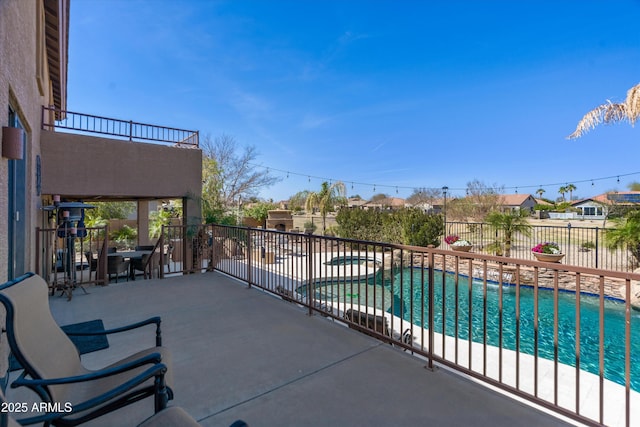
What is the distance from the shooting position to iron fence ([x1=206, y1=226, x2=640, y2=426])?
200cm

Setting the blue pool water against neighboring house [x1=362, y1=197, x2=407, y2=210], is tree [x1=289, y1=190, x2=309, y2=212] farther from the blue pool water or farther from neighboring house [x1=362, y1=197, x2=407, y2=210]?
the blue pool water

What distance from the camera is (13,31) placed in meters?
2.69

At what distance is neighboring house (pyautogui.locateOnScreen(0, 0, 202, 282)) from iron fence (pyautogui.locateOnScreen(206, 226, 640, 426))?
209 cm

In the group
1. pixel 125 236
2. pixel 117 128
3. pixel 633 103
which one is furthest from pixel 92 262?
pixel 633 103

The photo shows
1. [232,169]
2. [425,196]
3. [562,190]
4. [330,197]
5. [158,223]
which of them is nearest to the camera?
[158,223]

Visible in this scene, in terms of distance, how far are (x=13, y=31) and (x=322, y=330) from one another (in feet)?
13.1

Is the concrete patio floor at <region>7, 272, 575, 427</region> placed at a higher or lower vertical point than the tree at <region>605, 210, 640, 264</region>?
lower

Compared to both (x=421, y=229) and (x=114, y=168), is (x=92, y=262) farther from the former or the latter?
(x=421, y=229)

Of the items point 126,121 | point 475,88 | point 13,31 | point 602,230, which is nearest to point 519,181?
point 475,88

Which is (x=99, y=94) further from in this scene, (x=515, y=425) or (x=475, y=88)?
(x=475, y=88)

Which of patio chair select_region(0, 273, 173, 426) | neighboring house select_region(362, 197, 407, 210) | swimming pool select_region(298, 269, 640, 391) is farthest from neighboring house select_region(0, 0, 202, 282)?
neighboring house select_region(362, 197, 407, 210)

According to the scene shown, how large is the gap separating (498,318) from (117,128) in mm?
8168

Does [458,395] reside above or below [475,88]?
below

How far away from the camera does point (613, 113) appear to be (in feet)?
28.5
